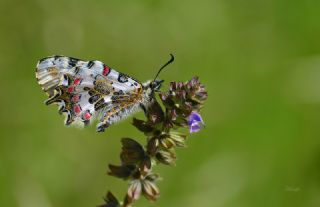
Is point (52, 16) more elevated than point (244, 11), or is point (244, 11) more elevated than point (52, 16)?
point (244, 11)

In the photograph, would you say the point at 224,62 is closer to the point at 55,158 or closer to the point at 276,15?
the point at 276,15

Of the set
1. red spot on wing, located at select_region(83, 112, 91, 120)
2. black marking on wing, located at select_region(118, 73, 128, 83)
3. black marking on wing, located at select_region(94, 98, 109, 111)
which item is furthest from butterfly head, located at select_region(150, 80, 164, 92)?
red spot on wing, located at select_region(83, 112, 91, 120)

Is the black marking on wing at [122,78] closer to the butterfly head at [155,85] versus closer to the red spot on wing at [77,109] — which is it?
the butterfly head at [155,85]

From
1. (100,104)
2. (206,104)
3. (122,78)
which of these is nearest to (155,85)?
(122,78)

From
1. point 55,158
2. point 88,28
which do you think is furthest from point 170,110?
point 88,28

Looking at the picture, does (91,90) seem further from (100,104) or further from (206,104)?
(206,104)

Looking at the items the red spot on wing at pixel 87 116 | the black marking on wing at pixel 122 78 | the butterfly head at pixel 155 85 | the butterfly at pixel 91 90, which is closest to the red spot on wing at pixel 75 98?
the butterfly at pixel 91 90

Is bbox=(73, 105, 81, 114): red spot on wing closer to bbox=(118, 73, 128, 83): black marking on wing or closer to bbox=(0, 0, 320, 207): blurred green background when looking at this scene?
bbox=(118, 73, 128, 83): black marking on wing
